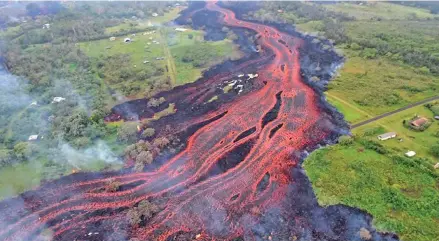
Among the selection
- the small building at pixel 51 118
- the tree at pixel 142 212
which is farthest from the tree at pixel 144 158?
the small building at pixel 51 118

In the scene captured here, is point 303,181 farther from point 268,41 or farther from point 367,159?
point 268,41

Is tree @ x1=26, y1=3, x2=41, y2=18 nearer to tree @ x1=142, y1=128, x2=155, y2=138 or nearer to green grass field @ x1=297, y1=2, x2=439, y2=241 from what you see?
tree @ x1=142, y1=128, x2=155, y2=138

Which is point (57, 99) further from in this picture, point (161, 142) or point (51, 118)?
point (161, 142)

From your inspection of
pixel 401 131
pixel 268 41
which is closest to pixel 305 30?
pixel 268 41

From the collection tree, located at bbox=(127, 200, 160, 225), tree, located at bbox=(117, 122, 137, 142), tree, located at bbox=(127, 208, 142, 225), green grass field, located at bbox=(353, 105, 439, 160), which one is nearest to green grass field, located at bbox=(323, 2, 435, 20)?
green grass field, located at bbox=(353, 105, 439, 160)

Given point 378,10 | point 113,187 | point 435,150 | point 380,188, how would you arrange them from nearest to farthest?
point 380,188 → point 113,187 → point 435,150 → point 378,10

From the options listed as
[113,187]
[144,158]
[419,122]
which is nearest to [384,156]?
[419,122]
